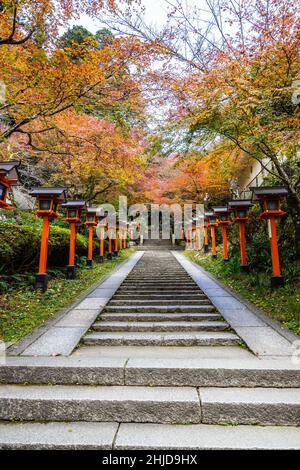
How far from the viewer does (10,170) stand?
16.1 feet

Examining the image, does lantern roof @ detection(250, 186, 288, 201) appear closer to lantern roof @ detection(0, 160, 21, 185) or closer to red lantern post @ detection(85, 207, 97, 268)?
lantern roof @ detection(0, 160, 21, 185)

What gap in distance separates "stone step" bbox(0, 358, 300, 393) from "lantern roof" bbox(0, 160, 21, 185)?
3.35m

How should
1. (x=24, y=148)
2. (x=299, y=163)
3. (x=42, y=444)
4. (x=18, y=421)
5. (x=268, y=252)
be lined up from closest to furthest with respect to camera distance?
(x=42, y=444) < (x=18, y=421) < (x=299, y=163) < (x=268, y=252) < (x=24, y=148)

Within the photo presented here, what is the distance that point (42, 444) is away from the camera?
8.18 ft

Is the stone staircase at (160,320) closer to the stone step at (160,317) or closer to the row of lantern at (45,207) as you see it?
the stone step at (160,317)

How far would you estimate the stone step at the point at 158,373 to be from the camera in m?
3.21

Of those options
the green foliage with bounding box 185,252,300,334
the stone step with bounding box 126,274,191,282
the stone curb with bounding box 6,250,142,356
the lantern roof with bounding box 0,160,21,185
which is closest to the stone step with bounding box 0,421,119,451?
the stone curb with bounding box 6,250,142,356

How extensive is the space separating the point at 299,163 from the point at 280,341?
17.6 feet

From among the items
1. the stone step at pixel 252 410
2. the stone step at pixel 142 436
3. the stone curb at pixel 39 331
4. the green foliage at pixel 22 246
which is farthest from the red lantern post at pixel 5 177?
the stone step at pixel 252 410

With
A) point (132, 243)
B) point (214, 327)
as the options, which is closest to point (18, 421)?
point (214, 327)

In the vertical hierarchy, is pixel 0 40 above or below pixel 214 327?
above

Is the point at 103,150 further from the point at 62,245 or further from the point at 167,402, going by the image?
the point at 167,402

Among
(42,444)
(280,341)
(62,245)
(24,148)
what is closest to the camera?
(42,444)

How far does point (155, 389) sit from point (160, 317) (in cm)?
215
